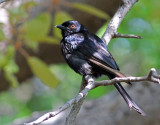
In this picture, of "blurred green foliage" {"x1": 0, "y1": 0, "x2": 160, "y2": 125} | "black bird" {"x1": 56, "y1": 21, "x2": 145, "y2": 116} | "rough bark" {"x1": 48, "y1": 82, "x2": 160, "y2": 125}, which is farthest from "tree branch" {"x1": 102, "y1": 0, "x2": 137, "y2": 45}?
"rough bark" {"x1": 48, "y1": 82, "x2": 160, "y2": 125}

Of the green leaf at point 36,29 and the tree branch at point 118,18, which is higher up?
the green leaf at point 36,29

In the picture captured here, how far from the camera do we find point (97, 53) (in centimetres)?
356

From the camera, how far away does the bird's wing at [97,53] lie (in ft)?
11.1

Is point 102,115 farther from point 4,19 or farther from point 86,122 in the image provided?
point 4,19

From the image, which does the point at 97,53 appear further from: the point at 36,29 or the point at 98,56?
the point at 36,29

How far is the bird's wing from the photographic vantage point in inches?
134

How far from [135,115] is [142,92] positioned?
386 mm

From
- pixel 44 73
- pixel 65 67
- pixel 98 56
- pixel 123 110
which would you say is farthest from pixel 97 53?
pixel 65 67

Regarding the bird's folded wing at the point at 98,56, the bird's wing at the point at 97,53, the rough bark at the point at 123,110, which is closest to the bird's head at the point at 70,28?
the bird's wing at the point at 97,53

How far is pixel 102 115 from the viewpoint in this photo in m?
5.11

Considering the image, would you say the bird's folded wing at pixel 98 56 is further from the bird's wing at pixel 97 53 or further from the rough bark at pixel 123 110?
the rough bark at pixel 123 110

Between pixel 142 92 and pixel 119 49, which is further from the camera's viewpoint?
pixel 119 49

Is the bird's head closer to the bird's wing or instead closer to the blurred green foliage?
the blurred green foliage

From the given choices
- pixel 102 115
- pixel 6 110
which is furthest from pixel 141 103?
pixel 6 110
